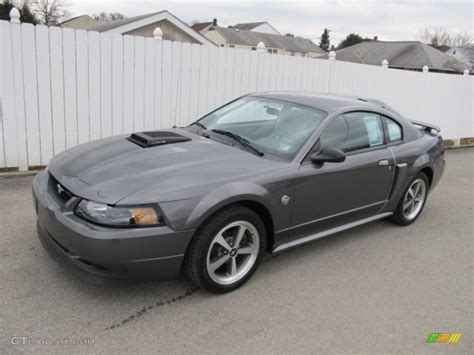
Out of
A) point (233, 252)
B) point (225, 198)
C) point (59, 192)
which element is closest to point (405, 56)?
point (233, 252)

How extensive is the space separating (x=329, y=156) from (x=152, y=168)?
4.89 feet

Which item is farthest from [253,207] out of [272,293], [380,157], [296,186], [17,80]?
[17,80]

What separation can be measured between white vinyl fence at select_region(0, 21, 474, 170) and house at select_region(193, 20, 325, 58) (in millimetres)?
Result: 42434

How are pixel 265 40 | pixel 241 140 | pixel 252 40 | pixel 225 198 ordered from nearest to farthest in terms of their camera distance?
1. pixel 225 198
2. pixel 241 140
3. pixel 252 40
4. pixel 265 40

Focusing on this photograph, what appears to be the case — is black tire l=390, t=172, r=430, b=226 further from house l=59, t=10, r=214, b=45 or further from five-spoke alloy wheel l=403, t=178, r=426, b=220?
house l=59, t=10, r=214, b=45

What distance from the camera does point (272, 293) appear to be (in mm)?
3396

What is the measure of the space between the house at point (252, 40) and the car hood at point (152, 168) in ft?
153

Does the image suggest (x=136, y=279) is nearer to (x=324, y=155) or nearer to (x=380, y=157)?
(x=324, y=155)

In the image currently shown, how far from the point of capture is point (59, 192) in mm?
3219

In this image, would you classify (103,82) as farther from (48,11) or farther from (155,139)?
(48,11)

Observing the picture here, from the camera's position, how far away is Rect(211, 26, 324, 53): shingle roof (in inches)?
2160

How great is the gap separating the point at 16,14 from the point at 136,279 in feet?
15.0

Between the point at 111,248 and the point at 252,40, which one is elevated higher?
the point at 252,40

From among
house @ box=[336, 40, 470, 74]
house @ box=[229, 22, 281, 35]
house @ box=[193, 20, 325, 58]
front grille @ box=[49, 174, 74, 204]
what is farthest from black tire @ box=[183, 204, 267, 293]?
house @ box=[229, 22, 281, 35]
